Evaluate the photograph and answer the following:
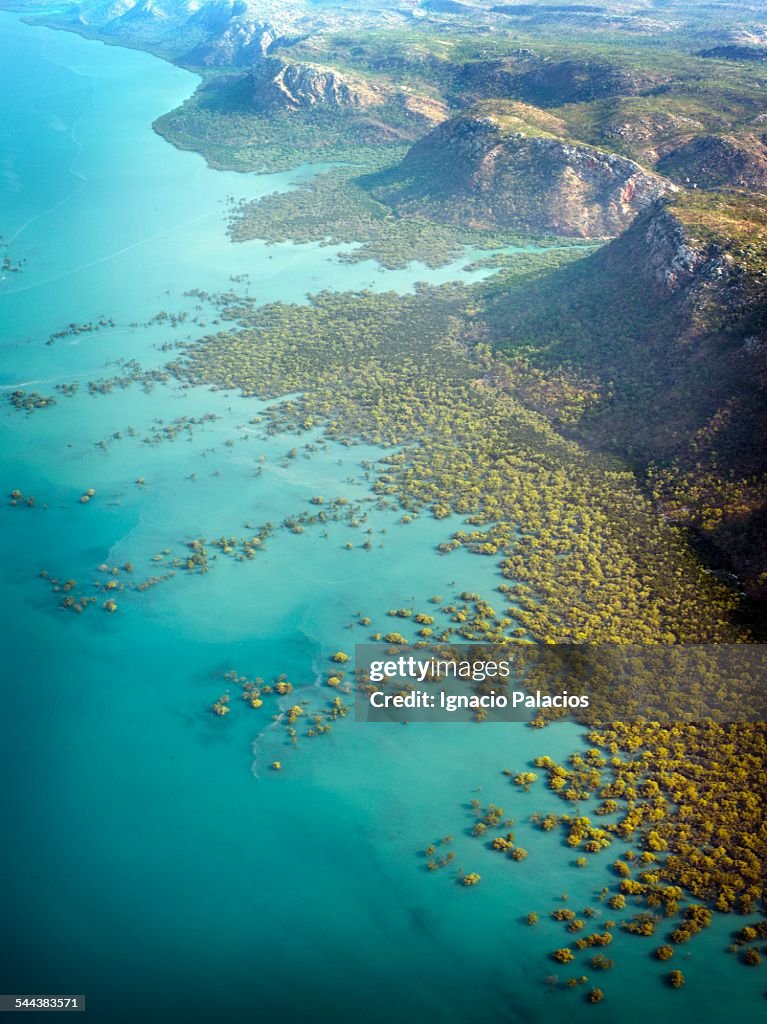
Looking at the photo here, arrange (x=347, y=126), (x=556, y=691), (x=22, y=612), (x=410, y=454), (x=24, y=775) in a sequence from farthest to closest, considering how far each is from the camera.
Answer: (x=347, y=126) < (x=410, y=454) < (x=22, y=612) < (x=556, y=691) < (x=24, y=775)

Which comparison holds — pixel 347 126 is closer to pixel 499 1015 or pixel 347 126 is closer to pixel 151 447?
pixel 151 447

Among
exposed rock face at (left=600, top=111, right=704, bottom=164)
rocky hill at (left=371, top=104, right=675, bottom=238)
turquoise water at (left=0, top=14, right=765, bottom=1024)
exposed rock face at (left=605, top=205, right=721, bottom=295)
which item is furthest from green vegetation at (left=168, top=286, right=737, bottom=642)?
exposed rock face at (left=600, top=111, right=704, bottom=164)

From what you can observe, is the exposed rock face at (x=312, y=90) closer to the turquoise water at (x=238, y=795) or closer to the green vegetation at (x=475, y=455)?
the green vegetation at (x=475, y=455)

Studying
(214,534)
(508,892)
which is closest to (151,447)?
(214,534)

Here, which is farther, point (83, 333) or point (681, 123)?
point (681, 123)

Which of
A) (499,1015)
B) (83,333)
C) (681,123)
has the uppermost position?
(681,123)

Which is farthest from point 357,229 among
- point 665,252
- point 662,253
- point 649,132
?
point 665,252

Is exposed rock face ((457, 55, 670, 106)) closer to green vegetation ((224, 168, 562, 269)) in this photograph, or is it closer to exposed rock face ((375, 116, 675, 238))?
exposed rock face ((375, 116, 675, 238))

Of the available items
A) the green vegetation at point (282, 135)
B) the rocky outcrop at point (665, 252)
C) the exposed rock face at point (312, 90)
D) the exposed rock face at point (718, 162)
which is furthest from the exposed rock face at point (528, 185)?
the exposed rock face at point (312, 90)
